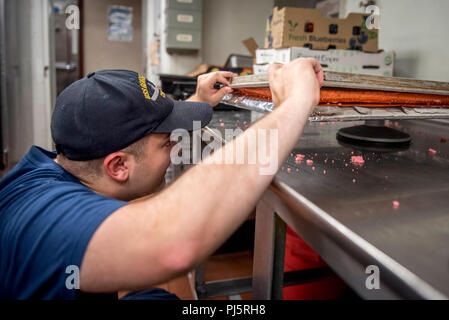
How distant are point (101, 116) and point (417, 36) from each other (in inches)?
67.5

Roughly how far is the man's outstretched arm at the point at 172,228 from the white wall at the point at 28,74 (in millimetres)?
3467

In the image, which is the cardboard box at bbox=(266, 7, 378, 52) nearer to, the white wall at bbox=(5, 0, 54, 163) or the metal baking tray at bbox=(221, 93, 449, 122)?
the metal baking tray at bbox=(221, 93, 449, 122)

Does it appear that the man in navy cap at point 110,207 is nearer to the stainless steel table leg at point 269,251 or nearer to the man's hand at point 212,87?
the stainless steel table leg at point 269,251

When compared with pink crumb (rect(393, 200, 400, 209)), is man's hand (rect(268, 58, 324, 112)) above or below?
above

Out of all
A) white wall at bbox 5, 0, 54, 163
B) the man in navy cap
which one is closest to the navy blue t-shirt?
the man in navy cap

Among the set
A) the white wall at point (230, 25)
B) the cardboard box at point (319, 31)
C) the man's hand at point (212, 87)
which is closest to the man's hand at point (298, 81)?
the man's hand at point (212, 87)

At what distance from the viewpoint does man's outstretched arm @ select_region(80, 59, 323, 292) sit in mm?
414

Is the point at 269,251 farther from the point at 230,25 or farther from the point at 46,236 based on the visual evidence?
the point at 230,25

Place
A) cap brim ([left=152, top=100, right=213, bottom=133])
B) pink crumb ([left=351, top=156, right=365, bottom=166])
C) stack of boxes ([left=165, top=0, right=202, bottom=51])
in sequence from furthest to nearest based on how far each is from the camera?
1. stack of boxes ([left=165, top=0, right=202, bottom=51])
2. pink crumb ([left=351, top=156, right=365, bottom=166])
3. cap brim ([left=152, top=100, right=213, bottom=133])

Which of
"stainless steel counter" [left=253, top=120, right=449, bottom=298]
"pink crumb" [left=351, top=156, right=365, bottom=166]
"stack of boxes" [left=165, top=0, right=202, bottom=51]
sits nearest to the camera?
"stainless steel counter" [left=253, top=120, right=449, bottom=298]

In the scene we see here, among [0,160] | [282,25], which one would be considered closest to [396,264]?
A: [282,25]

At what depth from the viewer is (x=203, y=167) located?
48cm

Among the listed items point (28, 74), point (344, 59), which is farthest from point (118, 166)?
point (28, 74)

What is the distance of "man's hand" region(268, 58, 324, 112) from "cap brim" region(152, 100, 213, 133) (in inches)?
8.3
